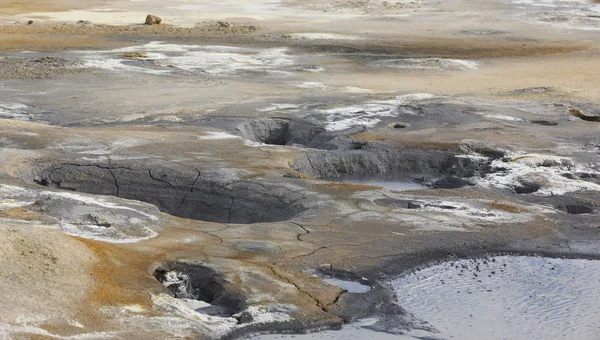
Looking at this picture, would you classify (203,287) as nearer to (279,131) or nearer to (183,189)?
(183,189)

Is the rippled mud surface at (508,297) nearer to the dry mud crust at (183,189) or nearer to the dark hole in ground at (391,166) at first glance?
the dry mud crust at (183,189)

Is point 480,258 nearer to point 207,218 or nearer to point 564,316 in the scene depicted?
point 564,316

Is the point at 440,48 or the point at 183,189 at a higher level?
the point at 183,189

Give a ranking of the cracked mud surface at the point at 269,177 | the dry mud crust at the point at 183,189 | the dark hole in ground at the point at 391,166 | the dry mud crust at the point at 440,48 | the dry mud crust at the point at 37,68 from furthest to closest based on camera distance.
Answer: the dry mud crust at the point at 440,48
the dry mud crust at the point at 37,68
the dark hole in ground at the point at 391,166
the dry mud crust at the point at 183,189
the cracked mud surface at the point at 269,177

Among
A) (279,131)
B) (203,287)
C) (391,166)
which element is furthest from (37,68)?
(203,287)

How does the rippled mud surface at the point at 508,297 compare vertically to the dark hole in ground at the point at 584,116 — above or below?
above

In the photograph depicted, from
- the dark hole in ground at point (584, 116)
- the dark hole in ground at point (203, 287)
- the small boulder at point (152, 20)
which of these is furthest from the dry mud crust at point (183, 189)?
the small boulder at point (152, 20)
